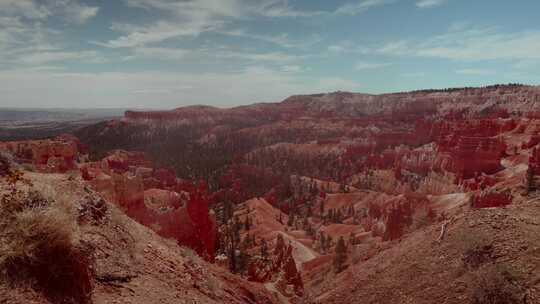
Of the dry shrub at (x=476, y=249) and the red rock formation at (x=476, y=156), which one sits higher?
the dry shrub at (x=476, y=249)

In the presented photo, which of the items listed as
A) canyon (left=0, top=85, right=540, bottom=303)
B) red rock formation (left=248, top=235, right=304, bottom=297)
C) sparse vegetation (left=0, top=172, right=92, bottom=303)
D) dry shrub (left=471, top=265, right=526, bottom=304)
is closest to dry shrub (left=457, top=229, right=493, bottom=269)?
canyon (left=0, top=85, right=540, bottom=303)

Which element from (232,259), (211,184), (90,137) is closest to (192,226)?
(232,259)

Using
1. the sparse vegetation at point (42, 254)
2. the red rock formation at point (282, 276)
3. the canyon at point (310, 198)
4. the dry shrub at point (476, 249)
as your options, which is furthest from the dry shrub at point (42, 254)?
the red rock formation at point (282, 276)

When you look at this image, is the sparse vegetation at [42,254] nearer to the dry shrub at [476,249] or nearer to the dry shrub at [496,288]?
the dry shrub at [496,288]

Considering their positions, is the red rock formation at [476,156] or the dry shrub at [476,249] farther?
the red rock formation at [476,156]

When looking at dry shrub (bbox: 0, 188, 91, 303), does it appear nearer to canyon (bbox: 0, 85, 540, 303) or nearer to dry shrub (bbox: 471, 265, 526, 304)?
canyon (bbox: 0, 85, 540, 303)

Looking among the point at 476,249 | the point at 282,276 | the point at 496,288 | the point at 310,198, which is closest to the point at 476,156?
the point at 310,198

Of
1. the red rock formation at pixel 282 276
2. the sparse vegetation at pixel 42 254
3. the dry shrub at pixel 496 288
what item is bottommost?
the red rock formation at pixel 282 276
